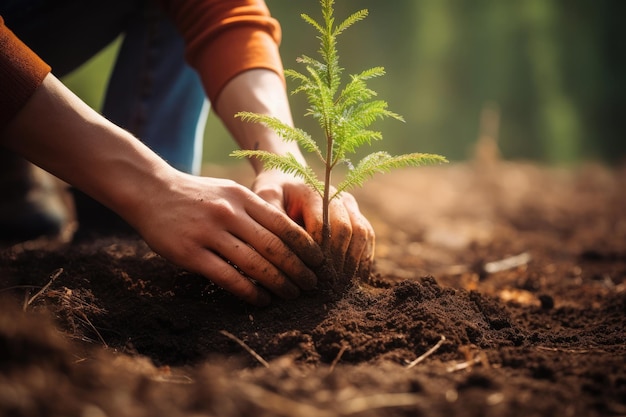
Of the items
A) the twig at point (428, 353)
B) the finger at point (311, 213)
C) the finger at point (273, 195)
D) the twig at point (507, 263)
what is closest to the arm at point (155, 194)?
the finger at point (311, 213)

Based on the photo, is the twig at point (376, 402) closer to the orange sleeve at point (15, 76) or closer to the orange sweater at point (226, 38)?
the orange sleeve at point (15, 76)

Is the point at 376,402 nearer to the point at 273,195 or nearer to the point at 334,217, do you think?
the point at 334,217

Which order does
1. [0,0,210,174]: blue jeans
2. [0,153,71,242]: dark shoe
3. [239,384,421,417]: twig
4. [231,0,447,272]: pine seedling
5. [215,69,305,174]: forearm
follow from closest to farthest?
[239,384,421,417]: twig < [231,0,447,272]: pine seedling < [215,69,305,174]: forearm < [0,0,210,174]: blue jeans < [0,153,71,242]: dark shoe

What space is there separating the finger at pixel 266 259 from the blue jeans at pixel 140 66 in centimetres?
146

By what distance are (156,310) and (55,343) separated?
62 cm

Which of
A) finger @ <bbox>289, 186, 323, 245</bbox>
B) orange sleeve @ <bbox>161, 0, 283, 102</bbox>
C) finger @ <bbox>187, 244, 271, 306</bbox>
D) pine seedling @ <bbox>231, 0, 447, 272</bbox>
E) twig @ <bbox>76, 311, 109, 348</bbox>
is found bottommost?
twig @ <bbox>76, 311, 109, 348</bbox>

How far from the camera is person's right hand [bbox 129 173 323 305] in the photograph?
1.53 metres

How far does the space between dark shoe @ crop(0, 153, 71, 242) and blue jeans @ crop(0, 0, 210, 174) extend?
58 cm

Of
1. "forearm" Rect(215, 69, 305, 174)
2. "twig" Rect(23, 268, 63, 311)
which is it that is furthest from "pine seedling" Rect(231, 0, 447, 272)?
"twig" Rect(23, 268, 63, 311)

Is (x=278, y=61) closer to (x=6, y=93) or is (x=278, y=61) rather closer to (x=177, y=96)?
(x=177, y=96)

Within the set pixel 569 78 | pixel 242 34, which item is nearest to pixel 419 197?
pixel 242 34

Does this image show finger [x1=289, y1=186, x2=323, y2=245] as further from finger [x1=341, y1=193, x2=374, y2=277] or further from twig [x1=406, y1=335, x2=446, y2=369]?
twig [x1=406, y1=335, x2=446, y2=369]

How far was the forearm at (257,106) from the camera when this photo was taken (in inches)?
79.4

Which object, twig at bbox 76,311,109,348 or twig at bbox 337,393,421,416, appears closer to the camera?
twig at bbox 337,393,421,416
